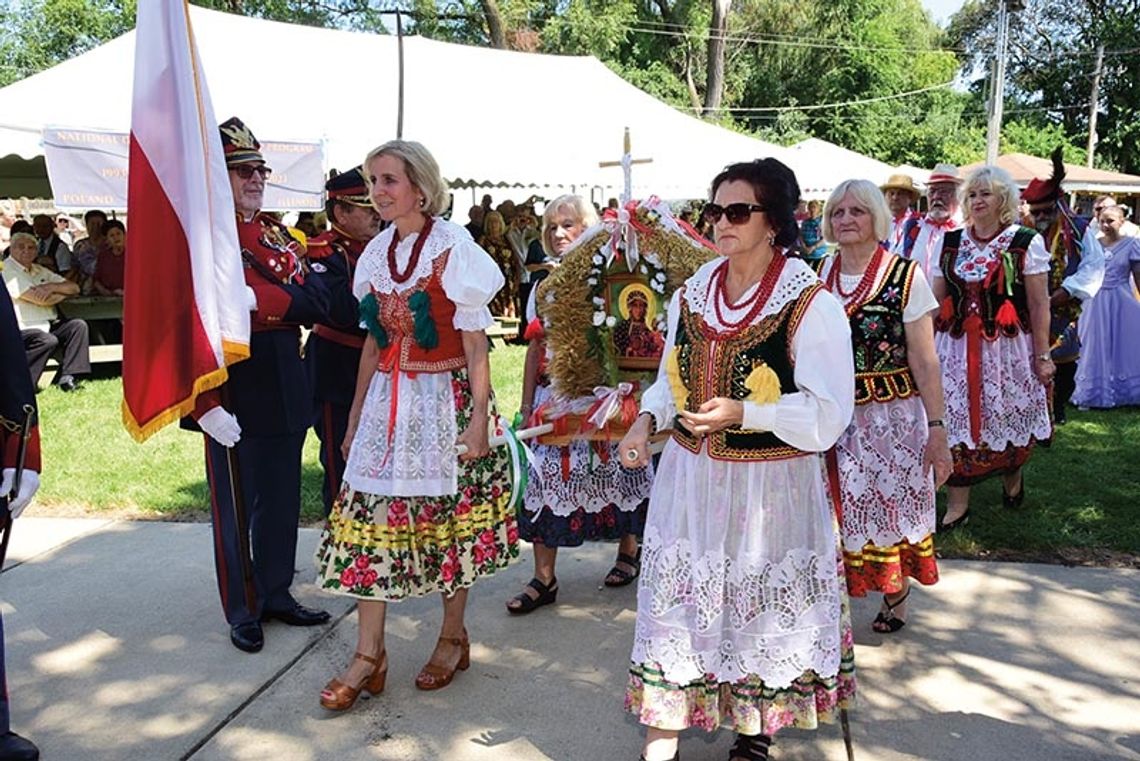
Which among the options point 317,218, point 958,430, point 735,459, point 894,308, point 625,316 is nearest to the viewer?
point 735,459

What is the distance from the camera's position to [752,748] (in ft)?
9.92

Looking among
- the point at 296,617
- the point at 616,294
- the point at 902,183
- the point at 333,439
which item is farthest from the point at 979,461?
the point at 296,617

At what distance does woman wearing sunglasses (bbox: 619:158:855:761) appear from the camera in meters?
2.78

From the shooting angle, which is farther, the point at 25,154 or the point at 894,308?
the point at 25,154

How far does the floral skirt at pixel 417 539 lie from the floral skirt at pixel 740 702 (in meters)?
1.00

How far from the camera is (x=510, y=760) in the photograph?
3262mm

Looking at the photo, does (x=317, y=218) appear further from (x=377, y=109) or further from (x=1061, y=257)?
(x=1061, y=257)

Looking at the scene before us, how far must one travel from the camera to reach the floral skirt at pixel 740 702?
9.21ft

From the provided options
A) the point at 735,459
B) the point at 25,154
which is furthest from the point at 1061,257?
the point at 25,154

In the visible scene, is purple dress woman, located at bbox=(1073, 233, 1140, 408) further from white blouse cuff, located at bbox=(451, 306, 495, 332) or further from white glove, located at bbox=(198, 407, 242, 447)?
white glove, located at bbox=(198, 407, 242, 447)

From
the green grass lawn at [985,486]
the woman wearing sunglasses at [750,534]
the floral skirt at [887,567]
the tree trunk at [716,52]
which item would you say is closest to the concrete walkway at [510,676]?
the floral skirt at [887,567]

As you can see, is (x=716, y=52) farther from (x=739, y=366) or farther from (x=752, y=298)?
(x=739, y=366)

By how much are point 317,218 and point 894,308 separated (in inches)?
329

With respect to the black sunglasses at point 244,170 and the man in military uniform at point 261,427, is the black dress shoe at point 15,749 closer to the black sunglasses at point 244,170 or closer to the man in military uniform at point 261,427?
the man in military uniform at point 261,427
